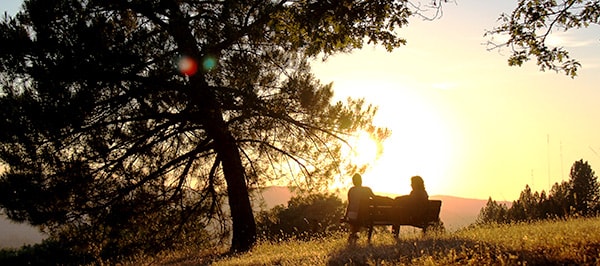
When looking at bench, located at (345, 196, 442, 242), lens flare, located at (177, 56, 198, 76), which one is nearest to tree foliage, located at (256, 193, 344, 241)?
lens flare, located at (177, 56, 198, 76)

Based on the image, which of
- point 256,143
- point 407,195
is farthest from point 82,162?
point 407,195

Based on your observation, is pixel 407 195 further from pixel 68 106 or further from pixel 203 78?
pixel 68 106

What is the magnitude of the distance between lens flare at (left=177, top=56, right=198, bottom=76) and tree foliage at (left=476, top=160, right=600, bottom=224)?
21.6 metres

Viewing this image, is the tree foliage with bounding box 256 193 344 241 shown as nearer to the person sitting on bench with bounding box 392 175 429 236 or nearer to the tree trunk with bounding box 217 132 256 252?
the tree trunk with bounding box 217 132 256 252

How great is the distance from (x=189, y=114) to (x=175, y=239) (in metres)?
4.44

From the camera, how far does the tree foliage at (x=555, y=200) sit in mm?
32031

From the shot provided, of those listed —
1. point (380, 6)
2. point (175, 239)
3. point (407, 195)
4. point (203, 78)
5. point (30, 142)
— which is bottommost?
point (175, 239)

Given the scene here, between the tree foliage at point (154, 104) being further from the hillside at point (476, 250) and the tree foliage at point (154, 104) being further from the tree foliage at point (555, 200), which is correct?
the tree foliage at point (555, 200)

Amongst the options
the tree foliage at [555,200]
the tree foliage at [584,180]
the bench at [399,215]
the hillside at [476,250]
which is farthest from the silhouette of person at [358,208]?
the tree foliage at [584,180]

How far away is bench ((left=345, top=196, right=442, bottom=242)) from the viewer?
1181 centimetres

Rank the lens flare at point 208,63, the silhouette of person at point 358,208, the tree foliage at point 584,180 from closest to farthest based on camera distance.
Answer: the silhouette of person at point 358,208
the lens flare at point 208,63
the tree foliage at point 584,180

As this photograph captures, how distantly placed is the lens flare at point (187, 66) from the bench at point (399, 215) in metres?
5.08

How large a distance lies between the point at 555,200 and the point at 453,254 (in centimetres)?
2696

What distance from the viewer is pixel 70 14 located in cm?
1349
